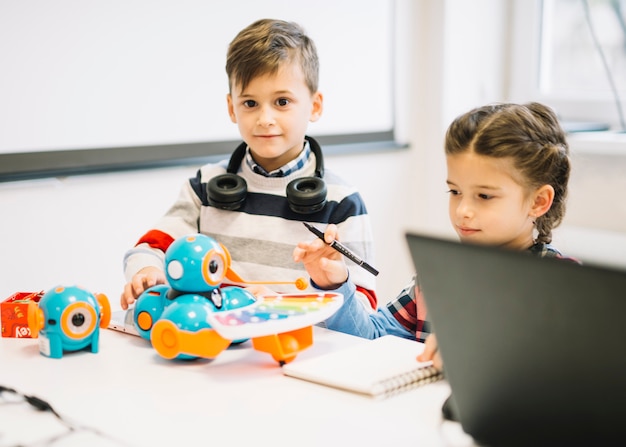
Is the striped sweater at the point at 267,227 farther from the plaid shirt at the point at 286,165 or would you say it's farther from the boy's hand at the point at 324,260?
the boy's hand at the point at 324,260

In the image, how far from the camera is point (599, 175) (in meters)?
2.69

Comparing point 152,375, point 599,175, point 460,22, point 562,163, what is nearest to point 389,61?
point 460,22

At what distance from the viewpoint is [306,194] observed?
160cm

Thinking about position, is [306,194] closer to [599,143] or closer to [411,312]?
[411,312]

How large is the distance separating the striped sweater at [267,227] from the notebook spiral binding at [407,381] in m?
0.51

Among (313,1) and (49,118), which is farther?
(313,1)

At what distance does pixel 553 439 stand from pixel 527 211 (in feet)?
2.11

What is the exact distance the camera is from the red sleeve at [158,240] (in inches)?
66.1

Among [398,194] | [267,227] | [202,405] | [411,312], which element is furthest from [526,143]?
[398,194]

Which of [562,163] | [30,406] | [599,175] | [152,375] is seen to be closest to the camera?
[30,406]

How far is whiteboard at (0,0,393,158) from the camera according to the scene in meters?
2.11

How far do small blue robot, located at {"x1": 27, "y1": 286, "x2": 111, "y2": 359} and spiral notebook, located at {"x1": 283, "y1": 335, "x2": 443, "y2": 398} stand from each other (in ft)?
1.03

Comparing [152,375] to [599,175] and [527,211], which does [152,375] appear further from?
[599,175]

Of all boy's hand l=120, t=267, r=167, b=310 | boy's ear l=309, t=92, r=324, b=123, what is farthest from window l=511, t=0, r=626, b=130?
boy's hand l=120, t=267, r=167, b=310
